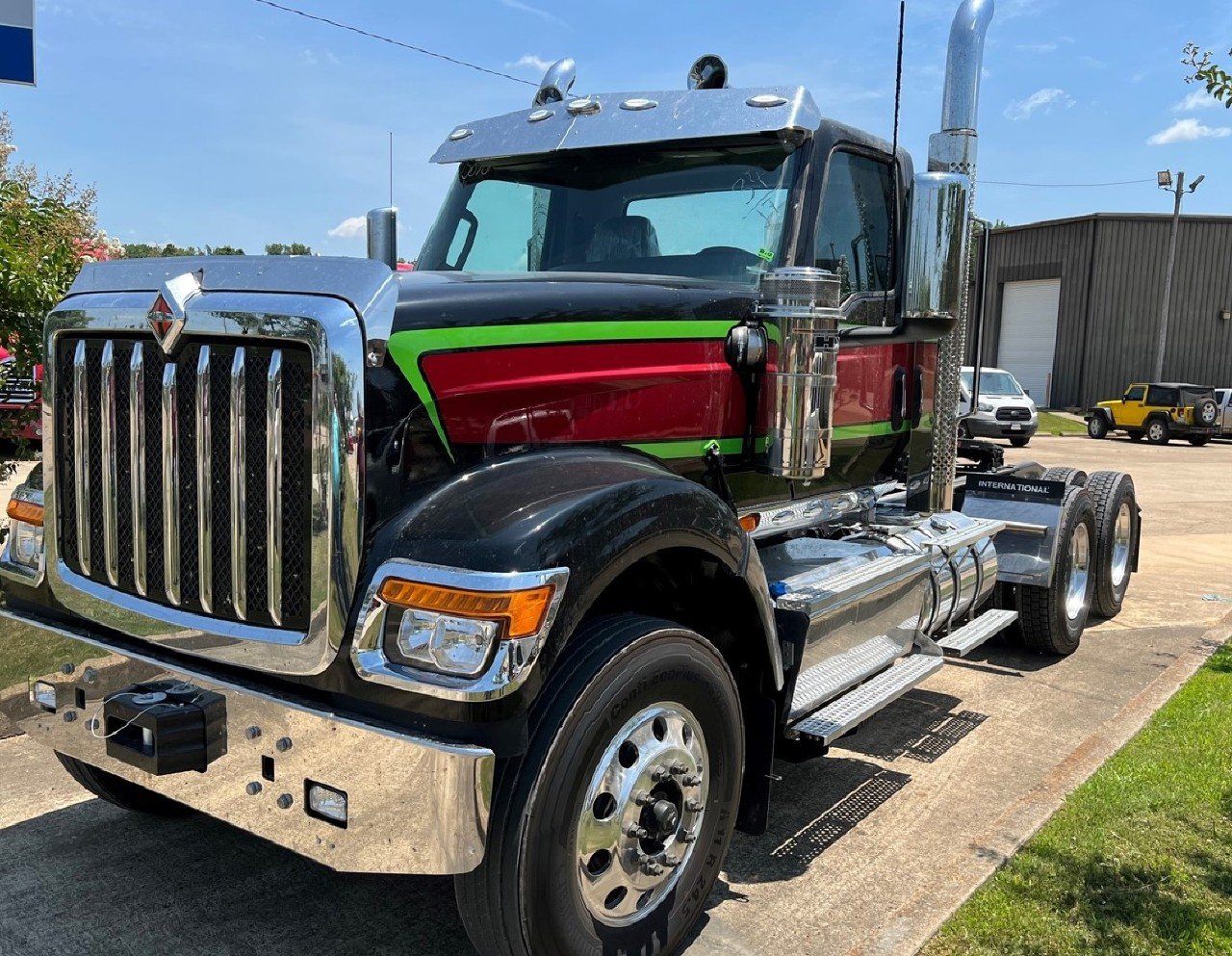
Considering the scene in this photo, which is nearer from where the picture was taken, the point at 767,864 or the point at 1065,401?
the point at 767,864

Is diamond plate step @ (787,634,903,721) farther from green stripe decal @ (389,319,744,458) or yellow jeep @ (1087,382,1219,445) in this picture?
yellow jeep @ (1087,382,1219,445)

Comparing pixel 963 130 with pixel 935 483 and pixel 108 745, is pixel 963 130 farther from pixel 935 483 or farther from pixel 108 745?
pixel 108 745

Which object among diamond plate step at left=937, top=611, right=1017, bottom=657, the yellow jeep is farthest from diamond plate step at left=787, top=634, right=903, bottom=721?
the yellow jeep

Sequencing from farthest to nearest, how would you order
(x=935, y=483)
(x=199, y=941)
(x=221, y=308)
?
(x=935, y=483)
(x=199, y=941)
(x=221, y=308)

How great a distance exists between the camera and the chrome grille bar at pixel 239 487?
2.56 metres

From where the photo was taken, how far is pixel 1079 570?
6598mm

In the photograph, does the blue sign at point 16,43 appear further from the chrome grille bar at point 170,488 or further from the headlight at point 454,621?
the headlight at point 454,621

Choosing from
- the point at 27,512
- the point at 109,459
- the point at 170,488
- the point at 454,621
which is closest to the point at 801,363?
the point at 454,621

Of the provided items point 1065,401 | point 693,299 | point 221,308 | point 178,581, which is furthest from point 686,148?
point 1065,401

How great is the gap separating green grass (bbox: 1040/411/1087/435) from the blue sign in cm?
3147

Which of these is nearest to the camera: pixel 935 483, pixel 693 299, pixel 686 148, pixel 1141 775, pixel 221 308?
pixel 221 308

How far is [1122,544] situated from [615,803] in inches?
227

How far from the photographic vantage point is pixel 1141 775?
4.22 metres

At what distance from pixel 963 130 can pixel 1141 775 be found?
9.40ft
